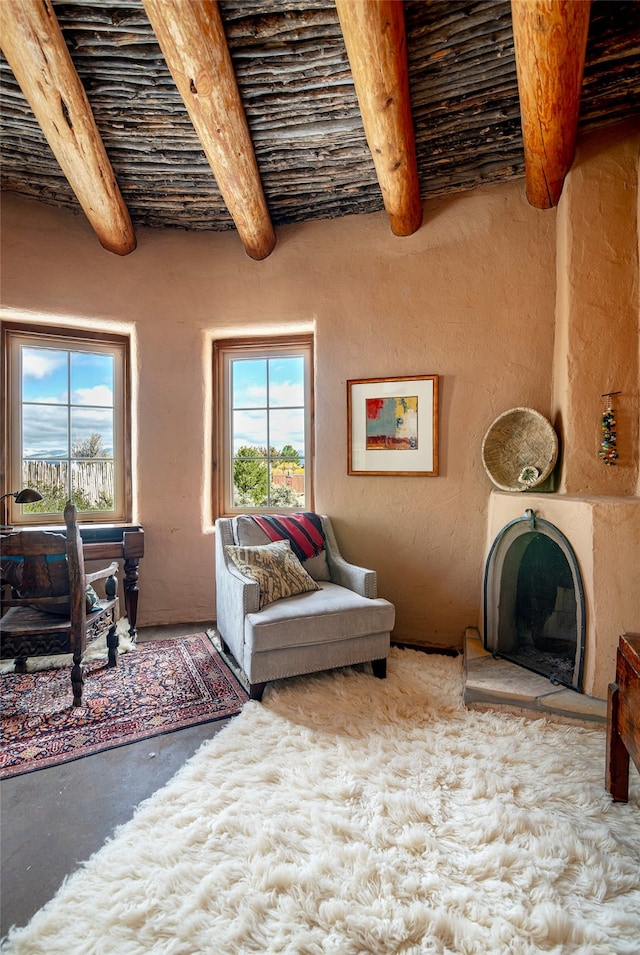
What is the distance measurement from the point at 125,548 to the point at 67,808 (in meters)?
1.81

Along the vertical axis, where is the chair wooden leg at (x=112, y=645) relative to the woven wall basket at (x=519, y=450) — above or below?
below

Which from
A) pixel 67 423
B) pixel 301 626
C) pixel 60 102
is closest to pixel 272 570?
Answer: pixel 301 626

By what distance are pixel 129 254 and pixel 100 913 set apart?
3.75 meters

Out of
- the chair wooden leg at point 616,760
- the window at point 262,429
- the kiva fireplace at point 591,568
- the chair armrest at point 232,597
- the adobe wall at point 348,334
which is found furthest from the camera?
the window at point 262,429

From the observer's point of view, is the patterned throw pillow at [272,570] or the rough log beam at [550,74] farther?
the patterned throw pillow at [272,570]

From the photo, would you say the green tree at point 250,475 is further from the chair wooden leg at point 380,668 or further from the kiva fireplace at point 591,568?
the kiva fireplace at point 591,568

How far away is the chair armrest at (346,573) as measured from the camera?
2766mm

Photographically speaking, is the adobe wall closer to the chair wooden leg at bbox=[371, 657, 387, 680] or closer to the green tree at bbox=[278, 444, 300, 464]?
the green tree at bbox=[278, 444, 300, 464]

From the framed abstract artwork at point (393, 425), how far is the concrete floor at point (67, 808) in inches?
77.6

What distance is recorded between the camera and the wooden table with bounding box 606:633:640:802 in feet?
4.82

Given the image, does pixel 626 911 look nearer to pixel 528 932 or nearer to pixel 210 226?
pixel 528 932

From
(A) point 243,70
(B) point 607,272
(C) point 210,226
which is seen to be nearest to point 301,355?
(C) point 210,226

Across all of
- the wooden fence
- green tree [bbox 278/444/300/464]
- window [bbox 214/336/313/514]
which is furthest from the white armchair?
the wooden fence

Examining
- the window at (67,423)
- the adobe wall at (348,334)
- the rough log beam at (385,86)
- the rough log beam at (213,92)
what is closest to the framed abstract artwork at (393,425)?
the adobe wall at (348,334)
